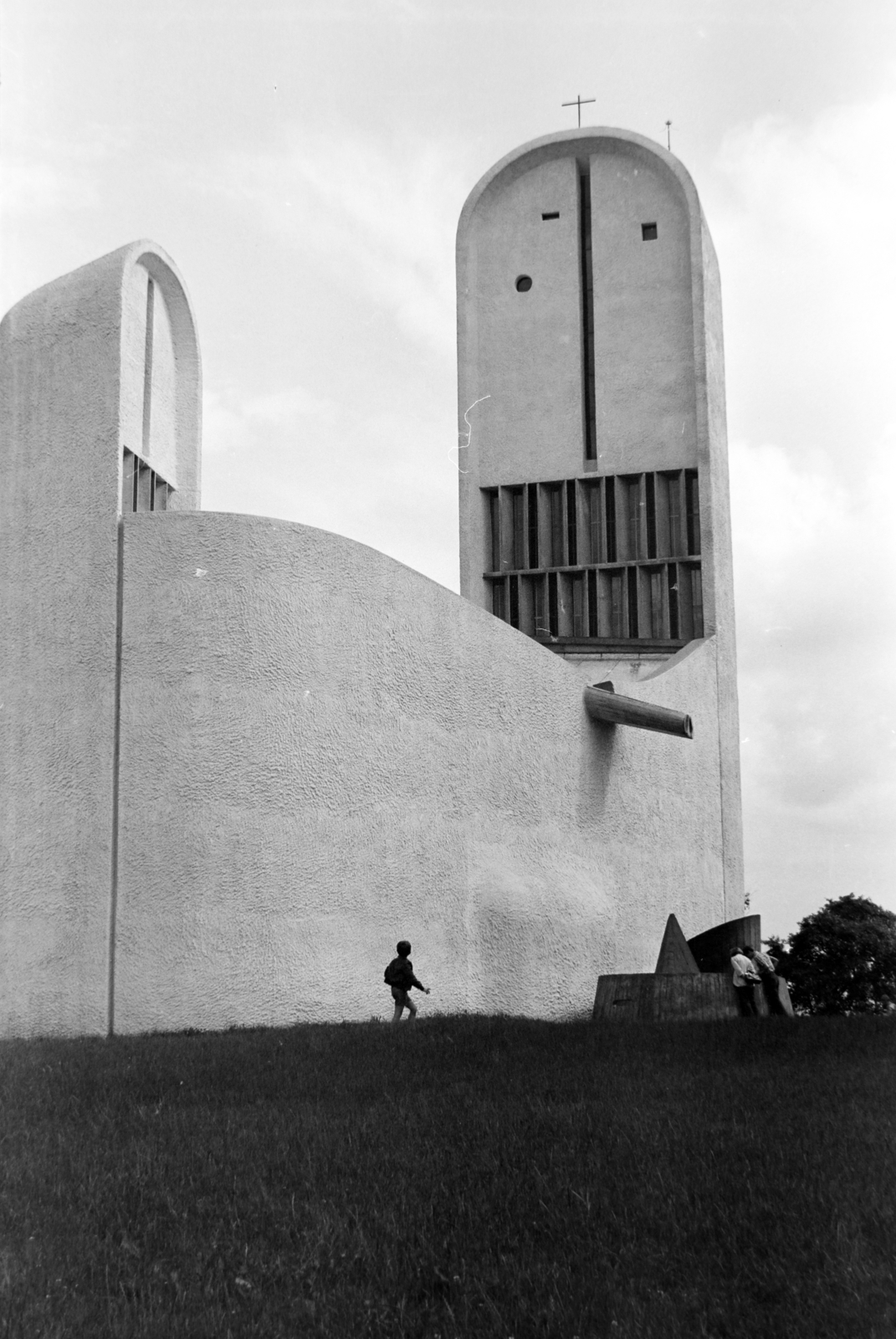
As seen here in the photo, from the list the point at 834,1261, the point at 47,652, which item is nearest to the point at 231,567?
the point at 47,652

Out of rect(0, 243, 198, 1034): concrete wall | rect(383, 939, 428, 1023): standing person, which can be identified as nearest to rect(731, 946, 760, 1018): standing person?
rect(383, 939, 428, 1023): standing person

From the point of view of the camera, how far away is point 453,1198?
22.4 ft

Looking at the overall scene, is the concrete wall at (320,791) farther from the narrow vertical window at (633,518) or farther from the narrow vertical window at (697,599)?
the narrow vertical window at (633,518)

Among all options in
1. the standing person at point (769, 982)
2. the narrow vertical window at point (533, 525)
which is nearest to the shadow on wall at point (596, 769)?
the standing person at point (769, 982)

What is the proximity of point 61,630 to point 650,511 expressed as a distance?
48.5ft

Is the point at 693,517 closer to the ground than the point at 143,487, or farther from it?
farther from it

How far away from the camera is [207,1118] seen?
8391 mm

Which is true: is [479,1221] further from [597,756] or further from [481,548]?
[481,548]

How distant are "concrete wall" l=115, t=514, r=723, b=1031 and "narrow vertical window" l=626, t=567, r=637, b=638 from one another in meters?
8.49

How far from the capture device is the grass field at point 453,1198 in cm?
551

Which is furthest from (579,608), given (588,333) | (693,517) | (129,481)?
(129,481)

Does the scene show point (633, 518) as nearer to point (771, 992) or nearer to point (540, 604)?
point (540, 604)

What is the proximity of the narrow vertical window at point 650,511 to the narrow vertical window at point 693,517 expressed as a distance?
0.59m

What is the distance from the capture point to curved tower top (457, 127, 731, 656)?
26578 millimetres
